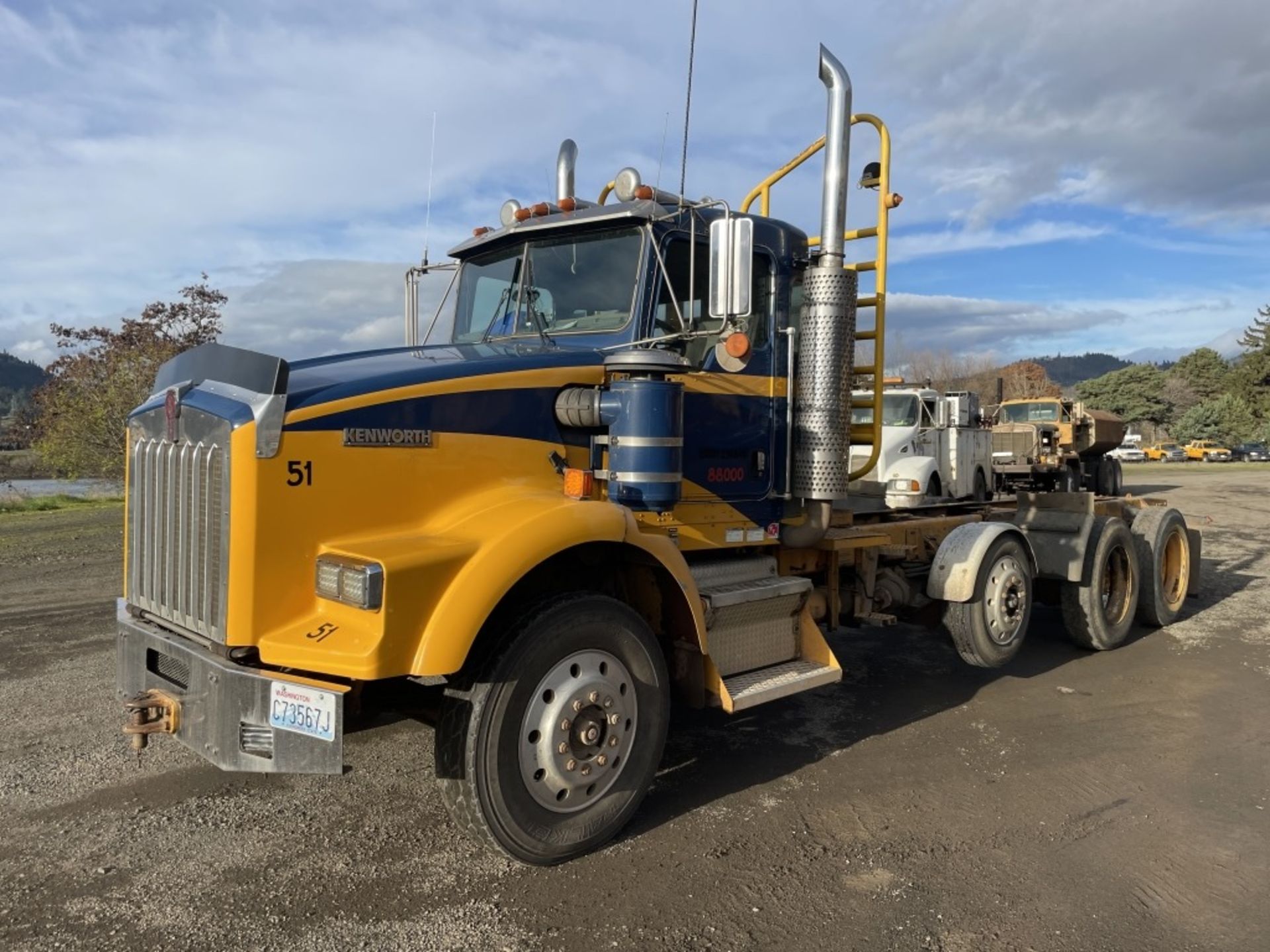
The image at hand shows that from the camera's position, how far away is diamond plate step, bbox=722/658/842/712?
4199 millimetres

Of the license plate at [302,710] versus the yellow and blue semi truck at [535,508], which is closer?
the license plate at [302,710]

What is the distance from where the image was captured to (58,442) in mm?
18953

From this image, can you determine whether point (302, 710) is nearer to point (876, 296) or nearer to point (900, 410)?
point (876, 296)

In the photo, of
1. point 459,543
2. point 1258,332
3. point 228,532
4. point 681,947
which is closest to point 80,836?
point 228,532

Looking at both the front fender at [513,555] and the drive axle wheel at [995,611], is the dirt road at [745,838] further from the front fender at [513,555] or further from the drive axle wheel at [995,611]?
the front fender at [513,555]

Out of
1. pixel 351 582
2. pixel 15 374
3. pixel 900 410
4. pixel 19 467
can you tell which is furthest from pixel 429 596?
pixel 15 374

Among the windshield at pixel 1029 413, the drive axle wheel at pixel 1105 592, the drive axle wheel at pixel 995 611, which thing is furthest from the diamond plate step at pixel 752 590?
the windshield at pixel 1029 413

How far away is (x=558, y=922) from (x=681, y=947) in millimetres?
450

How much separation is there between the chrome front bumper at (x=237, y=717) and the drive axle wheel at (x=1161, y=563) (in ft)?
24.0

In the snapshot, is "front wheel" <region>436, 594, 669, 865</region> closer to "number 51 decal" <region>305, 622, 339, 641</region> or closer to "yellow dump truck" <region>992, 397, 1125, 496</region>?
"number 51 decal" <region>305, 622, 339, 641</region>

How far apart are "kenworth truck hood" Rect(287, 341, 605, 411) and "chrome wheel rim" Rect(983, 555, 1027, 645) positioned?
134 inches

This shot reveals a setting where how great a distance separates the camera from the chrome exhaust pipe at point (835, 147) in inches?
190

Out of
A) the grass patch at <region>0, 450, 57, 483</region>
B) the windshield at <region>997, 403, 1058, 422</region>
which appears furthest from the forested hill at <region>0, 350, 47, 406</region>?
the windshield at <region>997, 403, 1058, 422</region>

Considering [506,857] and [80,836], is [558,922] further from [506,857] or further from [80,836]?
[80,836]
